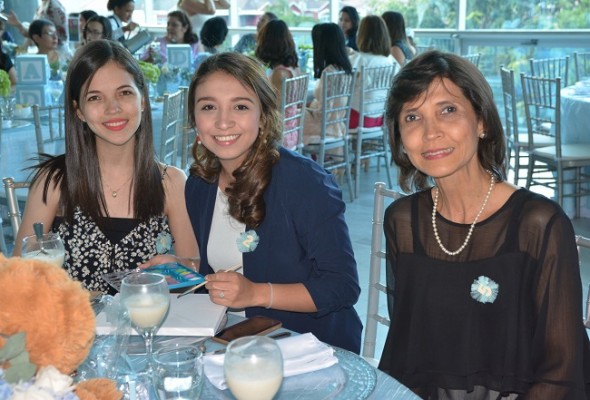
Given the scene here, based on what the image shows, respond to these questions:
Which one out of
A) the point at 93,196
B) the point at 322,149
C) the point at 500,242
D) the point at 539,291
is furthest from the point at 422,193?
the point at 322,149

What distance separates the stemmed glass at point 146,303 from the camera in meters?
1.49

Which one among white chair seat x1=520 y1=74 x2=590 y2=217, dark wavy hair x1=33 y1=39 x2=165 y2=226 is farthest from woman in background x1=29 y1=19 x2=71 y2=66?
dark wavy hair x1=33 y1=39 x2=165 y2=226

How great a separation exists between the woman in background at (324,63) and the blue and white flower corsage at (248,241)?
3.85 metres

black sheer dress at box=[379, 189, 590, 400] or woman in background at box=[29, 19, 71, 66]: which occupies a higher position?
woman in background at box=[29, 19, 71, 66]

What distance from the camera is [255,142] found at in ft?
6.94

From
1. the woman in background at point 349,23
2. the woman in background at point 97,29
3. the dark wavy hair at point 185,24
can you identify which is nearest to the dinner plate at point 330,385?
the woman in background at point 97,29

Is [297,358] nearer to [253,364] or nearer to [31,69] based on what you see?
[253,364]

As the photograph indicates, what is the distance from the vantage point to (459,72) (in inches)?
67.9

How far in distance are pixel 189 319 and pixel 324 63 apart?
4.70 m

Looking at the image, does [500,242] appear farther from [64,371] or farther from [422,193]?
[64,371]

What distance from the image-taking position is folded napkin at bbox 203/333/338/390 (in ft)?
4.69

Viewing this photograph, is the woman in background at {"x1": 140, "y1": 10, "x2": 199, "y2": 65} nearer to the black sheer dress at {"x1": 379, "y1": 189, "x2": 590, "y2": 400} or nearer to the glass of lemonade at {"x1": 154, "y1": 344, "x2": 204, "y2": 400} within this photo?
the black sheer dress at {"x1": 379, "y1": 189, "x2": 590, "y2": 400}

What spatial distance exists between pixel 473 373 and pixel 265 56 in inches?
175

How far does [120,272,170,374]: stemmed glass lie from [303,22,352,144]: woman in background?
4414mm
